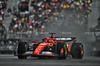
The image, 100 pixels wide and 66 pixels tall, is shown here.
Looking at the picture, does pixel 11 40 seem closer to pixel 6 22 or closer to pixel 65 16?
pixel 6 22

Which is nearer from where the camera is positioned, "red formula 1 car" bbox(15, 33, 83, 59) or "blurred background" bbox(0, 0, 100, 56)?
"red formula 1 car" bbox(15, 33, 83, 59)

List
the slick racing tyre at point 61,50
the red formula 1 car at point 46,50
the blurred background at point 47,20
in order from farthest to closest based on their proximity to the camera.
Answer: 1. the blurred background at point 47,20
2. the slick racing tyre at point 61,50
3. the red formula 1 car at point 46,50

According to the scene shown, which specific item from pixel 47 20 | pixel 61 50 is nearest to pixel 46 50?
pixel 61 50

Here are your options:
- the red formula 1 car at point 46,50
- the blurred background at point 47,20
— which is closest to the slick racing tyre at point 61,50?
the red formula 1 car at point 46,50

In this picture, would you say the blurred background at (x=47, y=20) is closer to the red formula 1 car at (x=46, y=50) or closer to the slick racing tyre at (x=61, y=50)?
the red formula 1 car at (x=46, y=50)

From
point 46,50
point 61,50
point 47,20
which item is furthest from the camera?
point 47,20

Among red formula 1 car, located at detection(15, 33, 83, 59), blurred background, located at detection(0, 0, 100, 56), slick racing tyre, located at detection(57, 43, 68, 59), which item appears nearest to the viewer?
red formula 1 car, located at detection(15, 33, 83, 59)

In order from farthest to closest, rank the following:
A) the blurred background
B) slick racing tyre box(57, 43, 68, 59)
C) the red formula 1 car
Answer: the blurred background → slick racing tyre box(57, 43, 68, 59) → the red formula 1 car

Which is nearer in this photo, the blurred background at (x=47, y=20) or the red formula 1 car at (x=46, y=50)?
the red formula 1 car at (x=46, y=50)

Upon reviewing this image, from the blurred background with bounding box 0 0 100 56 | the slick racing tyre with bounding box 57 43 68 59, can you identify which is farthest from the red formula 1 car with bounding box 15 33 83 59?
the blurred background with bounding box 0 0 100 56

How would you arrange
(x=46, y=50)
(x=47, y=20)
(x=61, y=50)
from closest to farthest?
1. (x=61, y=50)
2. (x=46, y=50)
3. (x=47, y=20)

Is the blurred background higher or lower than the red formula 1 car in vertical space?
higher

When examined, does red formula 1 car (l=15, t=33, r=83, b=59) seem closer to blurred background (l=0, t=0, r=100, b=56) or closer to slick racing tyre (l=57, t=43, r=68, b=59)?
slick racing tyre (l=57, t=43, r=68, b=59)

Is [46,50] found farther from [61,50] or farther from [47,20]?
[47,20]
